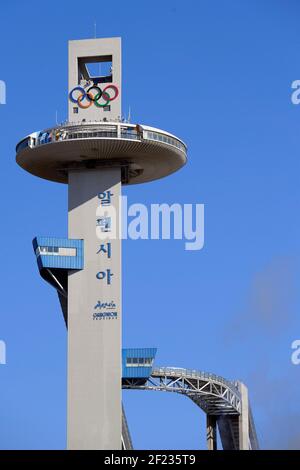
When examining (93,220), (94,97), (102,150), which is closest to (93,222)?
(93,220)

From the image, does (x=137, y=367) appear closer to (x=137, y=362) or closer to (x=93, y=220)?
(x=137, y=362)

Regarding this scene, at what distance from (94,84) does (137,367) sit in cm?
3064

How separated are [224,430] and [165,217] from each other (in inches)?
1737

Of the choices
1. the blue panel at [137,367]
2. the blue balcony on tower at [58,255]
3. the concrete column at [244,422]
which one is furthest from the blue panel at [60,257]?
the concrete column at [244,422]

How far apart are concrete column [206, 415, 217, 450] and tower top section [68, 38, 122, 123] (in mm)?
41220

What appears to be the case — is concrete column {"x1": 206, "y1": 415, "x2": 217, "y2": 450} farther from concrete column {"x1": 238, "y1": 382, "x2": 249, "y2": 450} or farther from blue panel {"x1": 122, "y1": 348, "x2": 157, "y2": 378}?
blue panel {"x1": 122, "y1": 348, "x2": 157, "y2": 378}

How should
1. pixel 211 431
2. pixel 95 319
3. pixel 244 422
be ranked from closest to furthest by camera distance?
pixel 95 319
pixel 244 422
pixel 211 431

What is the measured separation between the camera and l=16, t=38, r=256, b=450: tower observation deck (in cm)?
14512

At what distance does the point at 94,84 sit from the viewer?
153375mm

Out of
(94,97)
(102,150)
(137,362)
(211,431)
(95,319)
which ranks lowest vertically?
(211,431)

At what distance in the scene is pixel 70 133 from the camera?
146250mm

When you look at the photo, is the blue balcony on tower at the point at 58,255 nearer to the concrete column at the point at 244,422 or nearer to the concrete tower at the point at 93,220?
the concrete tower at the point at 93,220
